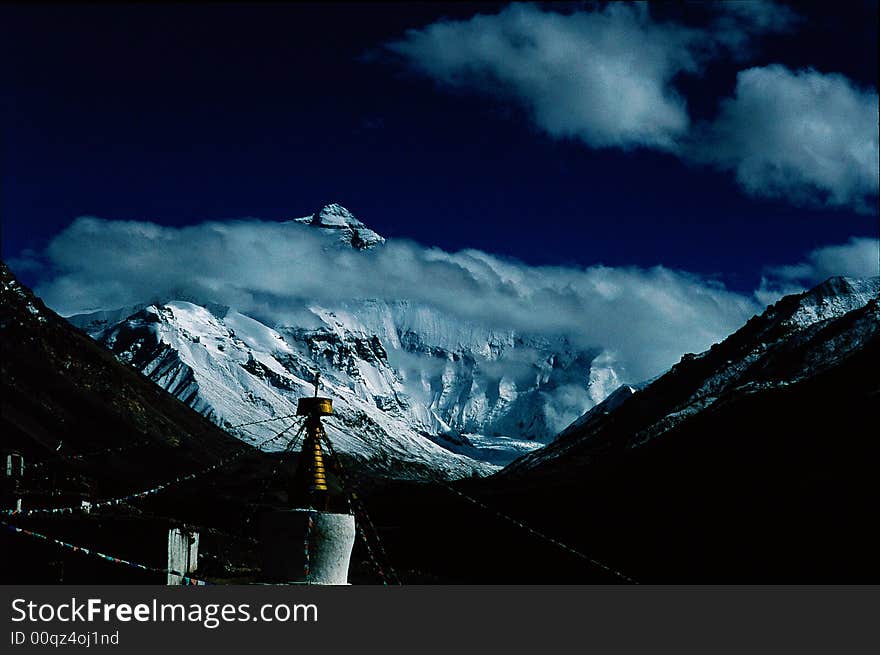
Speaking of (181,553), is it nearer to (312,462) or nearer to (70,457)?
(312,462)

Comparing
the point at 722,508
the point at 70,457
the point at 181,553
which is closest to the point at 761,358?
the point at 722,508

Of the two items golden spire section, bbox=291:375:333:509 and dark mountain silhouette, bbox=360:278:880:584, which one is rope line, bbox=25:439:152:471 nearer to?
golden spire section, bbox=291:375:333:509

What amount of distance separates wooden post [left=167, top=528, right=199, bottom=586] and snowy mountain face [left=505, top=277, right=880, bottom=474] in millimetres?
86384

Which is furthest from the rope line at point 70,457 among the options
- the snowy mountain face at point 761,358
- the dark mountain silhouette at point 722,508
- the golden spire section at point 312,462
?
the snowy mountain face at point 761,358

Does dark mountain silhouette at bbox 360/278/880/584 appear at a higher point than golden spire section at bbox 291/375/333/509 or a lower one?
higher

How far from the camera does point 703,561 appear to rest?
68875mm

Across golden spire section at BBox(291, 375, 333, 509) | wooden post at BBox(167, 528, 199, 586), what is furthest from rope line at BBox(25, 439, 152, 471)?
golden spire section at BBox(291, 375, 333, 509)

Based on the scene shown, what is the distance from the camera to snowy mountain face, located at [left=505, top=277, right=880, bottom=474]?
129625 mm

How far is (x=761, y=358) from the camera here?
493 feet

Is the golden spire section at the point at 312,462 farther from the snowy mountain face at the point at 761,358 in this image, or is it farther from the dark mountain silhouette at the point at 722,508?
the snowy mountain face at the point at 761,358

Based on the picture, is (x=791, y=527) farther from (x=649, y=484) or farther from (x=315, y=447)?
(x=315, y=447)

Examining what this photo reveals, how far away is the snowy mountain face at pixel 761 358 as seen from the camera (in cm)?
12962
